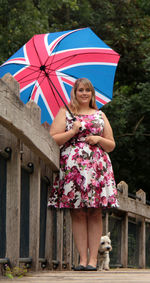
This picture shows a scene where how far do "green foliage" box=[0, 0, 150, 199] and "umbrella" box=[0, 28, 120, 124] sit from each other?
759 cm

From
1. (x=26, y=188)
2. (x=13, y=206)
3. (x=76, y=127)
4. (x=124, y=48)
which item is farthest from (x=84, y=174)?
(x=124, y=48)

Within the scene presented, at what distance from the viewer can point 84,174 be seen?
478cm

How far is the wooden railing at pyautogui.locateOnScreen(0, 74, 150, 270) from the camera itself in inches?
150

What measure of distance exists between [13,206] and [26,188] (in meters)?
0.58

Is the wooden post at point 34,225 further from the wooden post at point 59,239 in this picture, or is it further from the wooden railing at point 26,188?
the wooden post at point 59,239

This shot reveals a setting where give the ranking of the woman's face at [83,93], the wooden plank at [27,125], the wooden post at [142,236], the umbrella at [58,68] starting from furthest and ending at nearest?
1. the wooden post at [142,236]
2. the umbrella at [58,68]
3. the woman's face at [83,93]
4. the wooden plank at [27,125]

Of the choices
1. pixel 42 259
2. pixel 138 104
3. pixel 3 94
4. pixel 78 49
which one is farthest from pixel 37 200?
pixel 138 104

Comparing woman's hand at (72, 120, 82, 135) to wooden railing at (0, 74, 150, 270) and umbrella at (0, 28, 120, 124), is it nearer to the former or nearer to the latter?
wooden railing at (0, 74, 150, 270)

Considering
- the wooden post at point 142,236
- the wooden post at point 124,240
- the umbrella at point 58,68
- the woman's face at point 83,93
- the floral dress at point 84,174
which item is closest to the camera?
the floral dress at point 84,174

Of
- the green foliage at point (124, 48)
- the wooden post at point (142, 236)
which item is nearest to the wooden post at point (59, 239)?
the wooden post at point (142, 236)

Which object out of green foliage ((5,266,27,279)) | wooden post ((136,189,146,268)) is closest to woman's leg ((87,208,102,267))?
green foliage ((5,266,27,279))

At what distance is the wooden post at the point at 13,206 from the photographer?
3.95m

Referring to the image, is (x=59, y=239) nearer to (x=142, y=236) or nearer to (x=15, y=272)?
(x=15, y=272)

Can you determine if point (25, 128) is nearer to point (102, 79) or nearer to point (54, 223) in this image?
point (54, 223)
